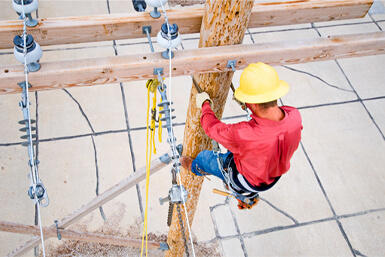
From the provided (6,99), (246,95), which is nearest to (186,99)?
(6,99)

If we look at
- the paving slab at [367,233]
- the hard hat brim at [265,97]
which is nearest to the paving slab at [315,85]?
the paving slab at [367,233]

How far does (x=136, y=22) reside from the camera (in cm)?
278

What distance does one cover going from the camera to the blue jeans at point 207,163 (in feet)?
10.3

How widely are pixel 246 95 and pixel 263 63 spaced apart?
0.87 ft

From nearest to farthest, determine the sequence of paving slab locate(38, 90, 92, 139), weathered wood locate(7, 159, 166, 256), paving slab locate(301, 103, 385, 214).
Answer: weathered wood locate(7, 159, 166, 256) < paving slab locate(301, 103, 385, 214) < paving slab locate(38, 90, 92, 139)

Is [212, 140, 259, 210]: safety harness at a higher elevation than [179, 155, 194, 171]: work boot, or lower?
lower

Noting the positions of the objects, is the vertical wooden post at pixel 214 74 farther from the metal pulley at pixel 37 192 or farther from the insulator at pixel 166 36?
the metal pulley at pixel 37 192

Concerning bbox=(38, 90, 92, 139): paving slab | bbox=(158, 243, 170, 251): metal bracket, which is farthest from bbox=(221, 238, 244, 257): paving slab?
bbox=(38, 90, 92, 139): paving slab

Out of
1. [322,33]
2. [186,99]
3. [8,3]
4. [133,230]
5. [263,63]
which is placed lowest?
[263,63]

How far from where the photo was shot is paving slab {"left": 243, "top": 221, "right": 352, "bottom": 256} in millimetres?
4918

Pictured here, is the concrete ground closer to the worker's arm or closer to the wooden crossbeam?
the worker's arm

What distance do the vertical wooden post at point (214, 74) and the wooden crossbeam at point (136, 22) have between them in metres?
0.35

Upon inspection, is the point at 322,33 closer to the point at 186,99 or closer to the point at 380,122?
the point at 380,122

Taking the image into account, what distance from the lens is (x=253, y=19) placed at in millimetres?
2975
